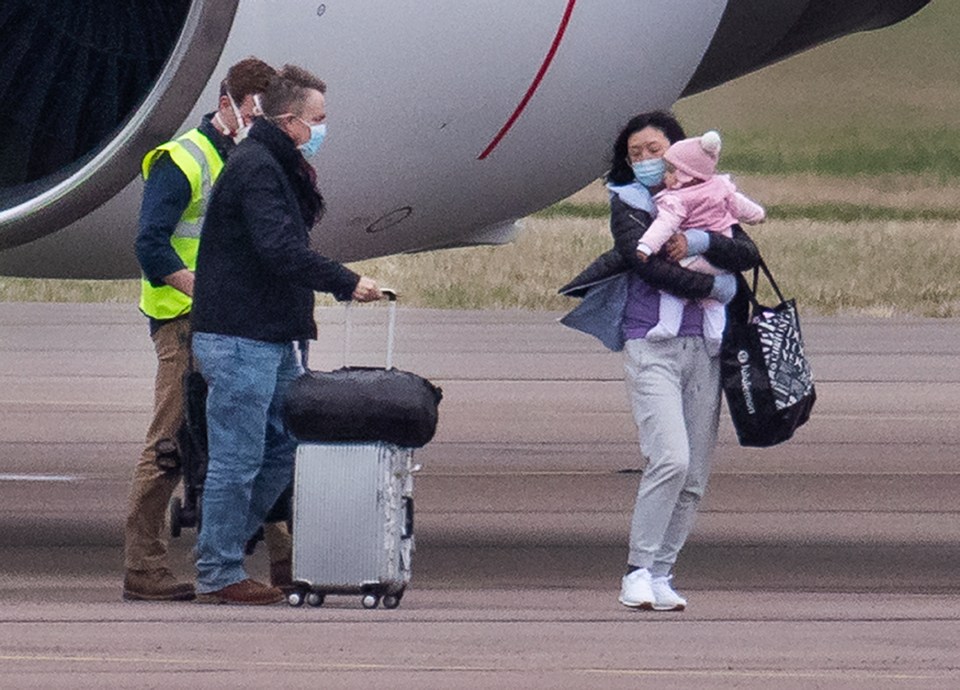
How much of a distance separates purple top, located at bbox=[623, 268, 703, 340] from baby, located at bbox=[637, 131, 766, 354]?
19 millimetres

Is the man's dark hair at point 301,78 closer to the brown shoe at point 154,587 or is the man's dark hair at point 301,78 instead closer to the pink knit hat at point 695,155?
the pink knit hat at point 695,155

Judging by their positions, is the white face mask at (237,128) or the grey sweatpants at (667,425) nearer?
the grey sweatpants at (667,425)

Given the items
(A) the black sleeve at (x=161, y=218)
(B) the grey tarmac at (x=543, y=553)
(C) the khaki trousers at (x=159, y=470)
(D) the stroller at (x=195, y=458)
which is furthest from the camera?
(C) the khaki trousers at (x=159, y=470)

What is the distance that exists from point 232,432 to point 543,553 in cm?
215

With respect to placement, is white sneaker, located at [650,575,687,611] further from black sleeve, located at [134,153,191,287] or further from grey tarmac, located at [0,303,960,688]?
black sleeve, located at [134,153,191,287]

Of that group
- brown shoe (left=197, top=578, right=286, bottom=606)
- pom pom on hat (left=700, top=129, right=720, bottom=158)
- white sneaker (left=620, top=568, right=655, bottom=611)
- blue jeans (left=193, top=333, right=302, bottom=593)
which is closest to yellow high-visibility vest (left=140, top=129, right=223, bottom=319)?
blue jeans (left=193, top=333, right=302, bottom=593)

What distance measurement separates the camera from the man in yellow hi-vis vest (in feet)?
30.2

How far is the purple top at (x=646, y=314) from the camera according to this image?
9.05 m

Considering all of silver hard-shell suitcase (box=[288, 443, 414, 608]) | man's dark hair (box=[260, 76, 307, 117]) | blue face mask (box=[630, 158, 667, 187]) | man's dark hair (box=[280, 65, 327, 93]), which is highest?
man's dark hair (box=[280, 65, 327, 93])

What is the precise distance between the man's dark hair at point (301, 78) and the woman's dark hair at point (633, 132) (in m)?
0.97

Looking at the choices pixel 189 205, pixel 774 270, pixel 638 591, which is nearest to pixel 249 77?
pixel 189 205

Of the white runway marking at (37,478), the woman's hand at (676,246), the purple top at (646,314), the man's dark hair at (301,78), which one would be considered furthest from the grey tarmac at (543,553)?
the man's dark hair at (301,78)

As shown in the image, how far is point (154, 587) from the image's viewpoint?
9258 millimetres

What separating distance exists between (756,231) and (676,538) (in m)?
20.8
